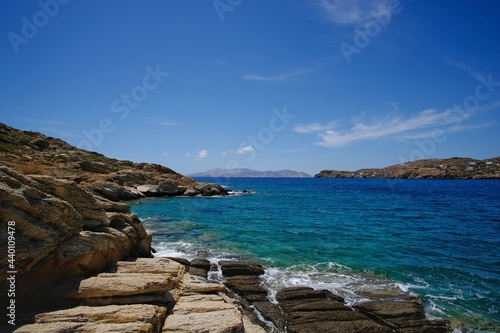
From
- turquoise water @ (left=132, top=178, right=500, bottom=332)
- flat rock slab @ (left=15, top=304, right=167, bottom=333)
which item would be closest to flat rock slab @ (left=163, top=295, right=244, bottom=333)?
flat rock slab @ (left=15, top=304, right=167, bottom=333)

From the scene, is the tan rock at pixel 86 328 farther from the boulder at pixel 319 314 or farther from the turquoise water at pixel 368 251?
the turquoise water at pixel 368 251

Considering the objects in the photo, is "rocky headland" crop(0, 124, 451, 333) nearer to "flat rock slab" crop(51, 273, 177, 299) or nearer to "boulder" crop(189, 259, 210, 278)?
"flat rock slab" crop(51, 273, 177, 299)

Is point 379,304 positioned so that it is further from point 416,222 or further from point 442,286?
point 416,222

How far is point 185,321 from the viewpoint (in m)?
8.74

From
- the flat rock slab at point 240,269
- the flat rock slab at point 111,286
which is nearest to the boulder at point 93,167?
the flat rock slab at point 240,269

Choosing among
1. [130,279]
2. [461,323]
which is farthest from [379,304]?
[130,279]

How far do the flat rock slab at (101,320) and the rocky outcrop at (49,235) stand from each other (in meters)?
1.36

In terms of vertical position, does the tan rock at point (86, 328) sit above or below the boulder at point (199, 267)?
above

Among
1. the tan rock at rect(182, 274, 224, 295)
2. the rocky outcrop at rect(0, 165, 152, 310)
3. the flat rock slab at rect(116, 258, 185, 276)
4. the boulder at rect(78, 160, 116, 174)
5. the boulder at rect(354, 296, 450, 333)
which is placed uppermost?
the boulder at rect(78, 160, 116, 174)

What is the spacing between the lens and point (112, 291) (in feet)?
30.2

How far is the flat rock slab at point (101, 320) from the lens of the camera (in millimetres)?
7449

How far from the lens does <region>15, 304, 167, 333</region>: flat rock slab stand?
745 cm

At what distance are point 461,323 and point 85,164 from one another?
8217cm

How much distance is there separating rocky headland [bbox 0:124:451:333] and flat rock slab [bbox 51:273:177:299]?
0.03 metres
